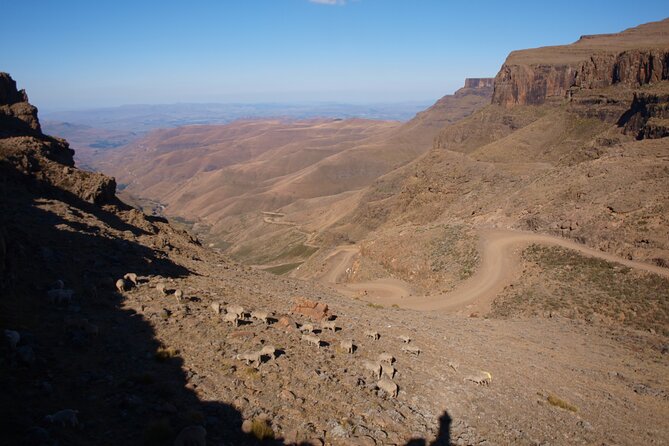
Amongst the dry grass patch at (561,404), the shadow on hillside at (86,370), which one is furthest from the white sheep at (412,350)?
the dry grass patch at (561,404)

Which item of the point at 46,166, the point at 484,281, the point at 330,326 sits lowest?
the point at 484,281

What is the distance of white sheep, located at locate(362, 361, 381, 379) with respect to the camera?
15.4 meters

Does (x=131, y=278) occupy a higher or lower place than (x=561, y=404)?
higher

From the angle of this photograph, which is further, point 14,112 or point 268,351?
point 14,112

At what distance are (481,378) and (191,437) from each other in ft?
39.0

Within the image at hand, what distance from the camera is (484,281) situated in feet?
128

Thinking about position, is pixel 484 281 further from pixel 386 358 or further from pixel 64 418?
pixel 64 418

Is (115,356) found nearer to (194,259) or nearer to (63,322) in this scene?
(63,322)

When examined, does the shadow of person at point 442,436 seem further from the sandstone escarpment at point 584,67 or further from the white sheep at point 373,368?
the sandstone escarpment at point 584,67

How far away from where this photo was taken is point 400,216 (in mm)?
81125

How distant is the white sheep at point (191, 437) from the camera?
926 cm

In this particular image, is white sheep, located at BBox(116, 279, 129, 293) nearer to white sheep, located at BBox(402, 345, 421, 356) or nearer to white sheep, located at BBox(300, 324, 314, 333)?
white sheep, located at BBox(300, 324, 314, 333)

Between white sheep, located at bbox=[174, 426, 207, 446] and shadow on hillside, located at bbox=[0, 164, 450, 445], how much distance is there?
41 centimetres

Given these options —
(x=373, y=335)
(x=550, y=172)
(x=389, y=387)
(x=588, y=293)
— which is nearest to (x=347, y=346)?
(x=373, y=335)
